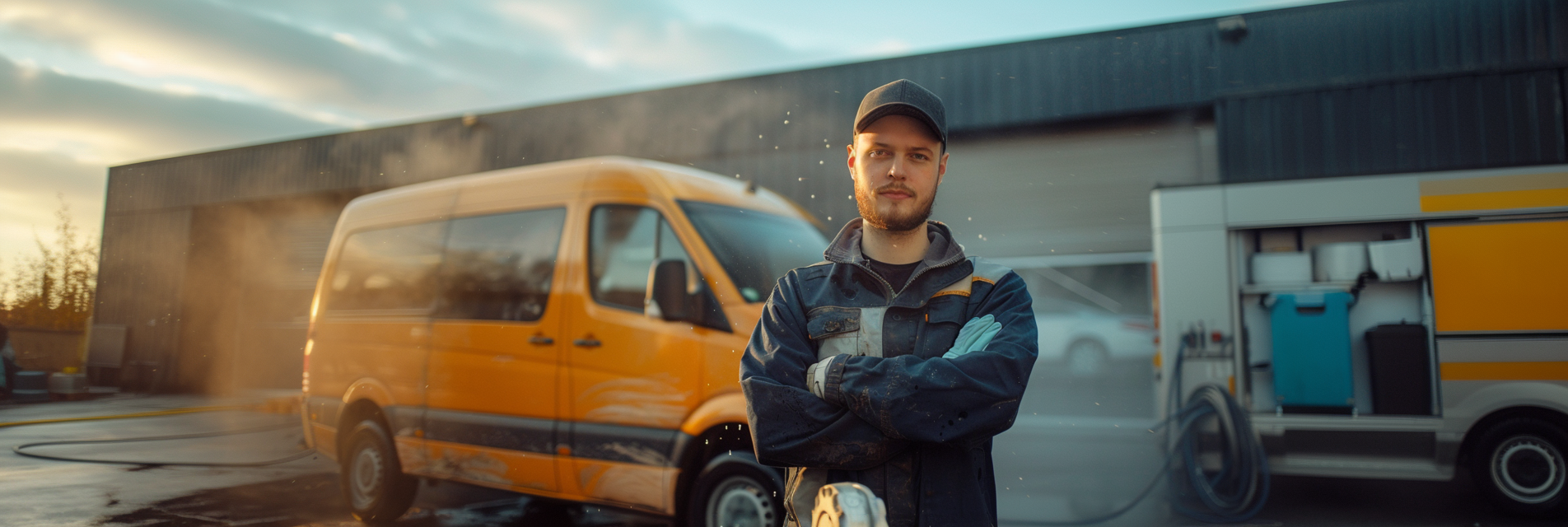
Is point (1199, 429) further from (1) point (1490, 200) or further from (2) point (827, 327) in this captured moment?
(2) point (827, 327)

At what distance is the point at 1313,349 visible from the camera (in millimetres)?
5496

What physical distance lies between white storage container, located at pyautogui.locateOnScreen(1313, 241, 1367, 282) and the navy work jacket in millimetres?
5158

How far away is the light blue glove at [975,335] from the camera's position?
1.50 m

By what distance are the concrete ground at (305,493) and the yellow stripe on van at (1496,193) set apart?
203 centimetres

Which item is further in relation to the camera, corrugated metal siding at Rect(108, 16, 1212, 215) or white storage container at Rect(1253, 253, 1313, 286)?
corrugated metal siding at Rect(108, 16, 1212, 215)

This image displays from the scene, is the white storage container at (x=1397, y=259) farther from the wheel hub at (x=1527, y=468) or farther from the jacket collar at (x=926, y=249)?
the jacket collar at (x=926, y=249)

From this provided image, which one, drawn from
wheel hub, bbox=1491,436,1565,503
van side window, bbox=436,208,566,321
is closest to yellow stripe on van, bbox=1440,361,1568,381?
wheel hub, bbox=1491,436,1565,503

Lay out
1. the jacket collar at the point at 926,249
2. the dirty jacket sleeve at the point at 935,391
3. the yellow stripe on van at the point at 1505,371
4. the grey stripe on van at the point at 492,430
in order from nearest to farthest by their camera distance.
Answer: the dirty jacket sleeve at the point at 935,391 → the jacket collar at the point at 926,249 → the grey stripe on van at the point at 492,430 → the yellow stripe on van at the point at 1505,371

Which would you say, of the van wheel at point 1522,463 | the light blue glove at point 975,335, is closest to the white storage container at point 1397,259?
the van wheel at point 1522,463

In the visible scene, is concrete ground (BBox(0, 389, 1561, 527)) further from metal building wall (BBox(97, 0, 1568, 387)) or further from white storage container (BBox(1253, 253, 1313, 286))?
white storage container (BBox(1253, 253, 1313, 286))

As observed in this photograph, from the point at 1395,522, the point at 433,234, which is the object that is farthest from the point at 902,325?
the point at 1395,522

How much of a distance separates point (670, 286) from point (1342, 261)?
16.0ft

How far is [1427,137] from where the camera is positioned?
7.67m

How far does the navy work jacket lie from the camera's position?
1.41 metres
